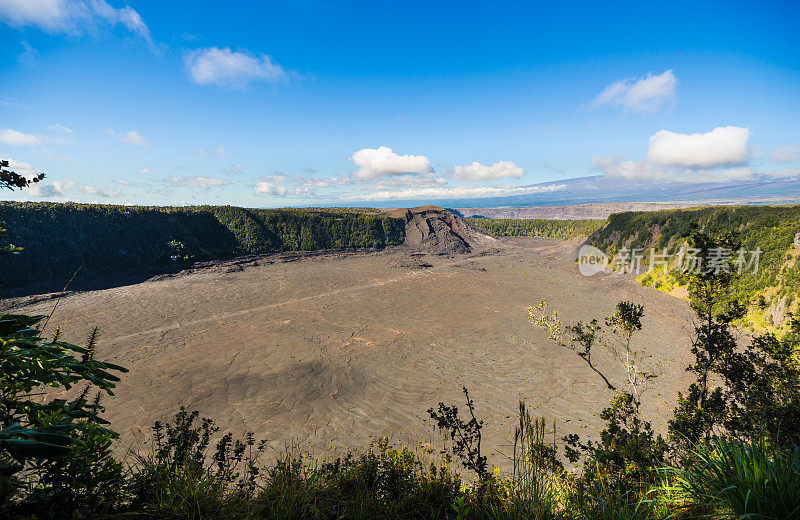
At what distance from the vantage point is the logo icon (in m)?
46.2

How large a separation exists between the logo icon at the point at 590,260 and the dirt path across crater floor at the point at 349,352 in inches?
220

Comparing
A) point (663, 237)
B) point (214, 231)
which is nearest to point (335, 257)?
point (214, 231)

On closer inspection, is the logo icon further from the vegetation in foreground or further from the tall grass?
the tall grass

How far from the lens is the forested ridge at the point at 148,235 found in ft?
122

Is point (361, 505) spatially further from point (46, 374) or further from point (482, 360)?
point (482, 360)

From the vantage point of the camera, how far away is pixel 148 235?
4697 cm

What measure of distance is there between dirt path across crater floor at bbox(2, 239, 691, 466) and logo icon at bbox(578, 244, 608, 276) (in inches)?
220

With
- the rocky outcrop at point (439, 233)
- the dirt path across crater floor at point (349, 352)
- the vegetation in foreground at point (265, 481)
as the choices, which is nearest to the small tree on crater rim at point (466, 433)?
the vegetation in foreground at point (265, 481)

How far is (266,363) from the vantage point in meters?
18.7

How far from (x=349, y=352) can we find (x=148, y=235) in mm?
46201

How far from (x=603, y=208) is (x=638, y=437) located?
632 ft

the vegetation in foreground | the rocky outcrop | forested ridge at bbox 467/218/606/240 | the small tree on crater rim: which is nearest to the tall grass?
the vegetation in foreground

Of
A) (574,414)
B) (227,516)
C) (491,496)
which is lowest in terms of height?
(574,414)

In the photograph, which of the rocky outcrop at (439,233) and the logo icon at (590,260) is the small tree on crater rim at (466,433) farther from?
the rocky outcrop at (439,233)
